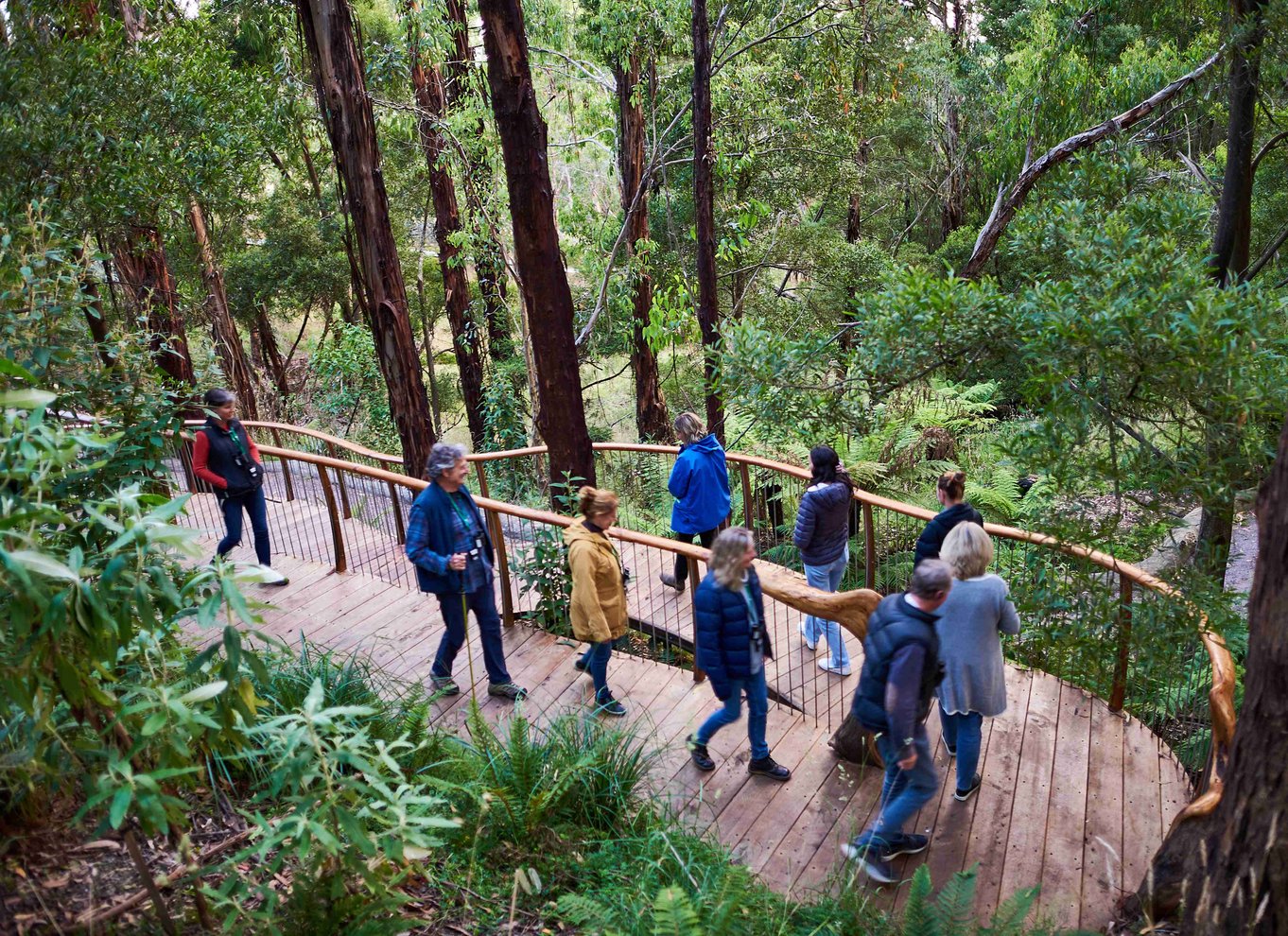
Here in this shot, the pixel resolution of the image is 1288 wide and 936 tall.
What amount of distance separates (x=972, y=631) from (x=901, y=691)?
780mm

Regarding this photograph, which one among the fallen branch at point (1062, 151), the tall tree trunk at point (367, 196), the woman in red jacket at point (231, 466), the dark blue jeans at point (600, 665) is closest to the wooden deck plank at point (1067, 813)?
the dark blue jeans at point (600, 665)

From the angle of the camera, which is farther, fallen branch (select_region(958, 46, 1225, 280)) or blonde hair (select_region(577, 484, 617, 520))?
fallen branch (select_region(958, 46, 1225, 280))

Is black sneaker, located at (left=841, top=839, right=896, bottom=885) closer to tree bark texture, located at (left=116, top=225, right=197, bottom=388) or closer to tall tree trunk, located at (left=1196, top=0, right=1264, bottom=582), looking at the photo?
tall tree trunk, located at (left=1196, top=0, right=1264, bottom=582)

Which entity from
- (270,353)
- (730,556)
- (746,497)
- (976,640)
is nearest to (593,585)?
(730,556)

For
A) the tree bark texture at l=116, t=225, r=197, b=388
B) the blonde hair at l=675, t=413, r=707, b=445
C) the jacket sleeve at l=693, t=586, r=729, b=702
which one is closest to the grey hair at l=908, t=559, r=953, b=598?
the jacket sleeve at l=693, t=586, r=729, b=702

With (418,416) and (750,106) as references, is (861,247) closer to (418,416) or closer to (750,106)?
(750,106)

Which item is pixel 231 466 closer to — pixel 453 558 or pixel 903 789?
pixel 453 558

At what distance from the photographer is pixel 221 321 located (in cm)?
1955

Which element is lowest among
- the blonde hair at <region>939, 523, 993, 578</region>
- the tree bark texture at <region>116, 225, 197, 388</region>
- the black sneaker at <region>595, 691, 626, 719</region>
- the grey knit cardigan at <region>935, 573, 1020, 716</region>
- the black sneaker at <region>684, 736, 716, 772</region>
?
the black sneaker at <region>684, 736, 716, 772</region>

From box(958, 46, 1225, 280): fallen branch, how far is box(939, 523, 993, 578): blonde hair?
4.02m

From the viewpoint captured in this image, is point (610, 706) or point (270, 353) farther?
point (270, 353)

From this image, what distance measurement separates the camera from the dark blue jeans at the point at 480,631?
608cm

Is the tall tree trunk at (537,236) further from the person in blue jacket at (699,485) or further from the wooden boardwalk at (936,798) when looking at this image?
the wooden boardwalk at (936,798)

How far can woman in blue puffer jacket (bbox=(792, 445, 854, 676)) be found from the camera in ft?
21.6
